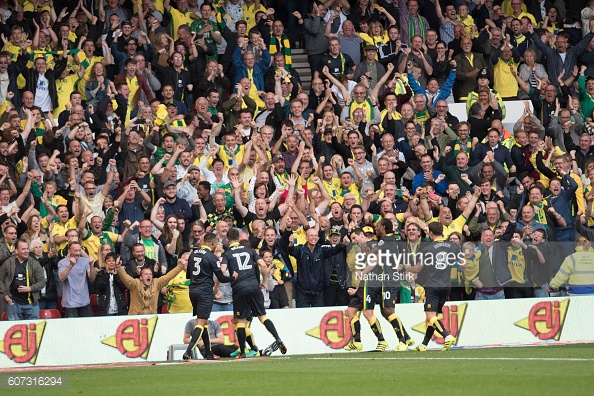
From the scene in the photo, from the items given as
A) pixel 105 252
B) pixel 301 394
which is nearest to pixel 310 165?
pixel 105 252

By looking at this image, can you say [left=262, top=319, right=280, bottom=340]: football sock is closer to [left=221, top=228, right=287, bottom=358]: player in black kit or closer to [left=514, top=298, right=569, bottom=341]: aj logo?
[left=221, top=228, right=287, bottom=358]: player in black kit

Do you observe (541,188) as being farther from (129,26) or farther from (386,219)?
(129,26)

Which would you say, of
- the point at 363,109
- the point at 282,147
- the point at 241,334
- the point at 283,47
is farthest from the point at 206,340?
the point at 283,47

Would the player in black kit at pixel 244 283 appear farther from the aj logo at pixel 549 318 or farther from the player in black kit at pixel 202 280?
the aj logo at pixel 549 318

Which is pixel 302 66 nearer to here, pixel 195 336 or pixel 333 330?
pixel 333 330

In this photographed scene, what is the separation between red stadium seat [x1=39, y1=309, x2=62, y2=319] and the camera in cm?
1736

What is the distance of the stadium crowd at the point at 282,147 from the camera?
1794 cm

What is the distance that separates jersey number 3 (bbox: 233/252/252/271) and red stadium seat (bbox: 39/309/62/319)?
338cm

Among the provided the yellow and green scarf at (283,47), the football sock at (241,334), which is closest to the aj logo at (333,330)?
the football sock at (241,334)

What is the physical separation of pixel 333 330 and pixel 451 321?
1.94 meters

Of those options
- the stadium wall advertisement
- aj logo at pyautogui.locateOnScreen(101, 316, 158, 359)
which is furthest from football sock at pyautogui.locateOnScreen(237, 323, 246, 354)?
aj logo at pyautogui.locateOnScreen(101, 316, 158, 359)

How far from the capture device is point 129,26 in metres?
21.2

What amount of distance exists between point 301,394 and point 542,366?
11.3 ft

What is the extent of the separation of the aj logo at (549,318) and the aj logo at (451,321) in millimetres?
1266
